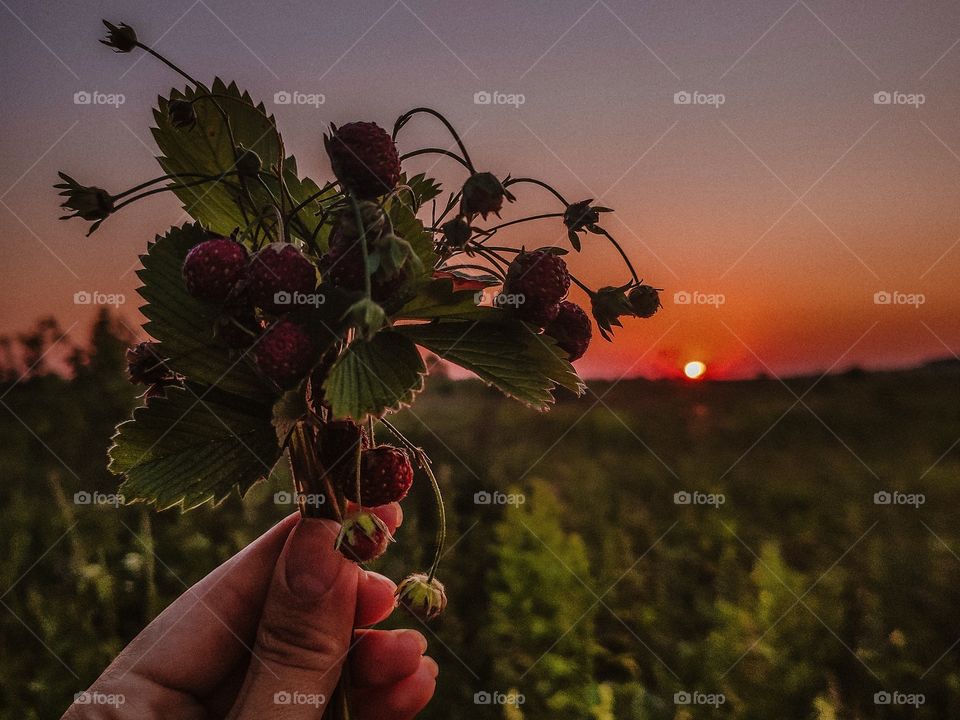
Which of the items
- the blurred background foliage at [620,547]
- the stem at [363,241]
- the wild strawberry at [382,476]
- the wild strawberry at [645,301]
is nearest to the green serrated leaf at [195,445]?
the wild strawberry at [382,476]

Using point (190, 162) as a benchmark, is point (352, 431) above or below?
below

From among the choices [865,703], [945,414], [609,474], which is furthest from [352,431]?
[945,414]

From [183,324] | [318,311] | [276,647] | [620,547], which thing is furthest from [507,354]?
[620,547]

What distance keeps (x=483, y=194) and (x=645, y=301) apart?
0.18 metres

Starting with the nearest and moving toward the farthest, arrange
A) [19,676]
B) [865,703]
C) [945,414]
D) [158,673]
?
[158,673] < [865,703] < [19,676] < [945,414]

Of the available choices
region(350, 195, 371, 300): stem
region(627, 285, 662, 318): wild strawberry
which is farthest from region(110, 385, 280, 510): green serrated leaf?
region(627, 285, 662, 318): wild strawberry

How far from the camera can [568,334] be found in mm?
713

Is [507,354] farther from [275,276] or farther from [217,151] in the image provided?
[217,151]

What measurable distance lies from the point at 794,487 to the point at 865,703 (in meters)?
0.86

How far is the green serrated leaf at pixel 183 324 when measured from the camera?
0.69m

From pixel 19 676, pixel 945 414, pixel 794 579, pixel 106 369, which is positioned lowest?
pixel 19 676

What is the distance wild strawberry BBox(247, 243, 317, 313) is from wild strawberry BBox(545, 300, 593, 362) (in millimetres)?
240

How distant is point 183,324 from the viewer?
0.70 meters

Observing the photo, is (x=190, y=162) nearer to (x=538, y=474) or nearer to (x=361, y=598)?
(x=361, y=598)
